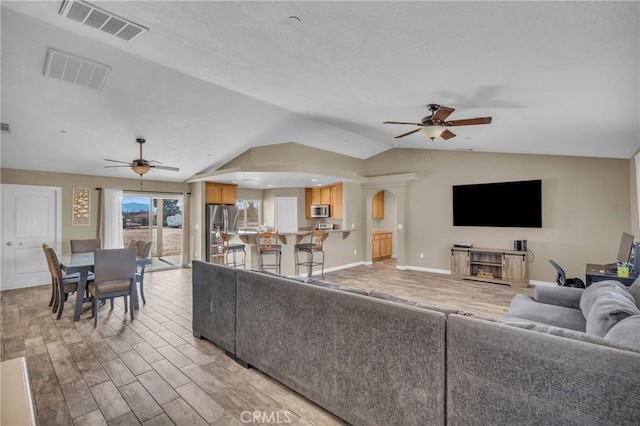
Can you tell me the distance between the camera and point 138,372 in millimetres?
2631

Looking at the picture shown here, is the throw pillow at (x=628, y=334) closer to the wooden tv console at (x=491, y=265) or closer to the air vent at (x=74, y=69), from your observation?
the air vent at (x=74, y=69)

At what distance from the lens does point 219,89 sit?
411 cm

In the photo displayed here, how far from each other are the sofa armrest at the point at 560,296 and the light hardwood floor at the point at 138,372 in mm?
1232

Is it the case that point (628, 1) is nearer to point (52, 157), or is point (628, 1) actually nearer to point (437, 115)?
point (437, 115)

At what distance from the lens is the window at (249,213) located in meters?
9.55

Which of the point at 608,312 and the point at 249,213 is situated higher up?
the point at 249,213

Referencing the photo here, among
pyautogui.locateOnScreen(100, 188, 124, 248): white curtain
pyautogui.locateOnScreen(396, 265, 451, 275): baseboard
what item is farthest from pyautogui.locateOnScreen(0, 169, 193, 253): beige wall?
pyautogui.locateOnScreen(396, 265, 451, 275): baseboard

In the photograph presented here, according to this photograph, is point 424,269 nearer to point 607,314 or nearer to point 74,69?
point 607,314

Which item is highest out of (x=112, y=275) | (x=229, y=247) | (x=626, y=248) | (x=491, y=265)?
(x=626, y=248)

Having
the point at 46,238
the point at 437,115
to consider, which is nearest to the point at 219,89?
the point at 437,115

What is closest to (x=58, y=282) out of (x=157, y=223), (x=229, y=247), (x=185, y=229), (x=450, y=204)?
(x=229, y=247)

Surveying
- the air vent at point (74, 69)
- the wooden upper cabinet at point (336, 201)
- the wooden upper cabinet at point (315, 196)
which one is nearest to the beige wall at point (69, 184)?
the air vent at point (74, 69)

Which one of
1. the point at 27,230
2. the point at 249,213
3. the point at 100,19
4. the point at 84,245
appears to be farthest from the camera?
the point at 249,213

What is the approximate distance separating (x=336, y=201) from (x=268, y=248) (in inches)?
116
